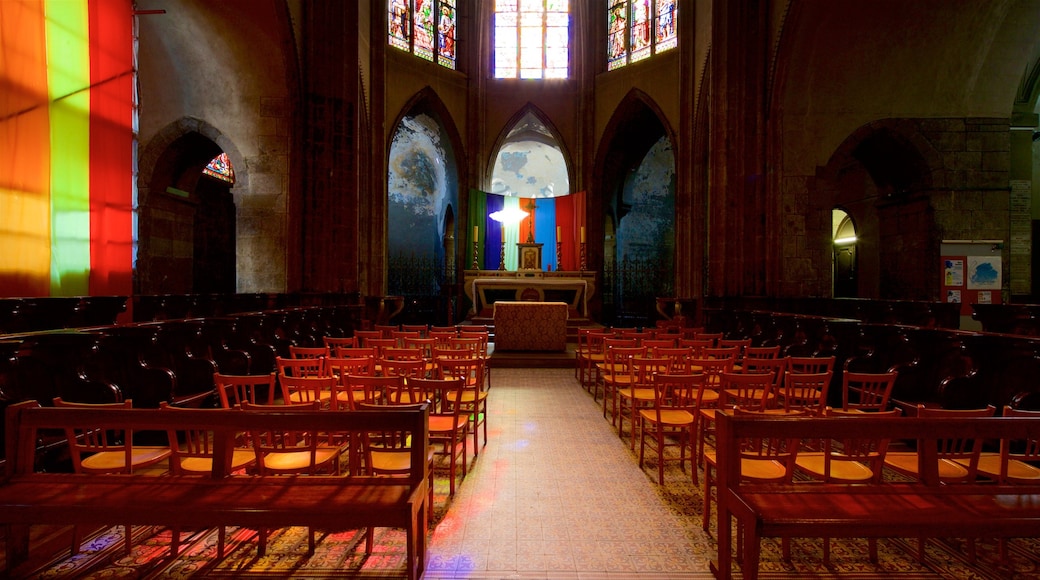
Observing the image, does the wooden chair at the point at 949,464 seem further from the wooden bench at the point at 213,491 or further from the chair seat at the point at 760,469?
the wooden bench at the point at 213,491

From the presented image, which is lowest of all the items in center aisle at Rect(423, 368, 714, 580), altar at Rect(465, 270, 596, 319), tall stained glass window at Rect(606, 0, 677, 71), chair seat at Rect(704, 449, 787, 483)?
center aisle at Rect(423, 368, 714, 580)

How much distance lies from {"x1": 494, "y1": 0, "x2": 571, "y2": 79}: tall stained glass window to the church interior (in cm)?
11

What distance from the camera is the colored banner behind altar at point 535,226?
17.8m

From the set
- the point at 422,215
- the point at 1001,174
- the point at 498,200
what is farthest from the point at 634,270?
the point at 1001,174

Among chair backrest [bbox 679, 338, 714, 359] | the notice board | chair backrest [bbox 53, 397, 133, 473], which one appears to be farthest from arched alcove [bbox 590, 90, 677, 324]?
chair backrest [bbox 53, 397, 133, 473]

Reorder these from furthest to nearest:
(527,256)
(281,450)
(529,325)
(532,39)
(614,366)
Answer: (532,39) → (527,256) → (529,325) → (614,366) → (281,450)

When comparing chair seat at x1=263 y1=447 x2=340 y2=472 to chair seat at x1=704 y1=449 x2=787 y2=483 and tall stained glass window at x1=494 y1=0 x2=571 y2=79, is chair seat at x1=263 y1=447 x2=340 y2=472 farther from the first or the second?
tall stained glass window at x1=494 y1=0 x2=571 y2=79

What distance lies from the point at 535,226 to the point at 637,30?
7.16 meters

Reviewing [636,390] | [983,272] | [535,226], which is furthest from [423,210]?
[636,390]

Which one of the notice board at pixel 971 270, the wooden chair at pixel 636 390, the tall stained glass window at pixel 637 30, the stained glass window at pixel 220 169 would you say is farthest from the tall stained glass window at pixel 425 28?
the wooden chair at pixel 636 390

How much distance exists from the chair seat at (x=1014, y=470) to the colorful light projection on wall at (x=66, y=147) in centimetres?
874

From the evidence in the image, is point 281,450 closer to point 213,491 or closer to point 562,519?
point 213,491

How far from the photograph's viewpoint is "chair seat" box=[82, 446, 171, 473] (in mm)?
2777

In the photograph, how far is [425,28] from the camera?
58.9ft
